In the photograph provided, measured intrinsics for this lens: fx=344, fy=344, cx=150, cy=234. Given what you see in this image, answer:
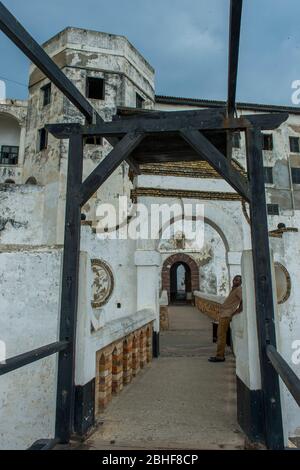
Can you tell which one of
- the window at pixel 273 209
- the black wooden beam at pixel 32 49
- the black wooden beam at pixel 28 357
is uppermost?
the window at pixel 273 209

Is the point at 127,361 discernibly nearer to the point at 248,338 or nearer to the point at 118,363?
the point at 118,363

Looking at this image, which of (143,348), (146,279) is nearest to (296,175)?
(146,279)

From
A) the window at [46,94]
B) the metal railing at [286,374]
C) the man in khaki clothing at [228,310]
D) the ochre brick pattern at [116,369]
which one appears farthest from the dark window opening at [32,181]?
the metal railing at [286,374]

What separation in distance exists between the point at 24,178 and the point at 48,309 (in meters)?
15.4

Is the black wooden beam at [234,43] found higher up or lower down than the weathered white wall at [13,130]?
lower down

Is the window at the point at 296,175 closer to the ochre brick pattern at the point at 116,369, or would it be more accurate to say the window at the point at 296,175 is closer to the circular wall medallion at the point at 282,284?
the circular wall medallion at the point at 282,284

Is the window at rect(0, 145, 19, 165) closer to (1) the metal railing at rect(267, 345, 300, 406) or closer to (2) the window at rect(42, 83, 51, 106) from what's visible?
(2) the window at rect(42, 83, 51, 106)

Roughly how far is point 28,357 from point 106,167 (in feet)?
6.61

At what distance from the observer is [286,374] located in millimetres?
2398

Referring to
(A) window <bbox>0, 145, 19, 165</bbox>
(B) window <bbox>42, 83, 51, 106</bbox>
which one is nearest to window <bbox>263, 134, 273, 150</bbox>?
(B) window <bbox>42, 83, 51, 106</bbox>

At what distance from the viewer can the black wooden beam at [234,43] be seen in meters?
2.59

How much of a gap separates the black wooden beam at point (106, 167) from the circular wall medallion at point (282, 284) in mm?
5088

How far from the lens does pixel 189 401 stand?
4289 mm
